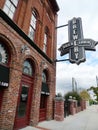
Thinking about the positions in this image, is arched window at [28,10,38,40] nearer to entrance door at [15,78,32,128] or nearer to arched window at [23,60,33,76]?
arched window at [23,60,33,76]

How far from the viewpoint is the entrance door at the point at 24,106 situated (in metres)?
7.39

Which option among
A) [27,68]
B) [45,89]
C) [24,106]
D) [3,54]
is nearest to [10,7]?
[3,54]

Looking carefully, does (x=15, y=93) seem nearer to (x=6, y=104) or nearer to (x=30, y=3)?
(x=6, y=104)

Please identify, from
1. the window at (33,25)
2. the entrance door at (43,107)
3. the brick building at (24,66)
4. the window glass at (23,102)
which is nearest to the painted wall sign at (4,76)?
the brick building at (24,66)

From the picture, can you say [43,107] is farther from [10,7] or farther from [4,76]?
[10,7]

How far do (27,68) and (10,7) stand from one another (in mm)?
3731

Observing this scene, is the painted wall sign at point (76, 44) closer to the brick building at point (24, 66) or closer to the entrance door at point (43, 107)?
the brick building at point (24, 66)

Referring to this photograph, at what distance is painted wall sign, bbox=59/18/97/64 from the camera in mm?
11180

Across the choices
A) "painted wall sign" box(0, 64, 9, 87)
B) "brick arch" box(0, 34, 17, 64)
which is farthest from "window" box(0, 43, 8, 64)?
"painted wall sign" box(0, 64, 9, 87)

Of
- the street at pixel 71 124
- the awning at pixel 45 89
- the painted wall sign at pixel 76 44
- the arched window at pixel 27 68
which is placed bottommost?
the street at pixel 71 124

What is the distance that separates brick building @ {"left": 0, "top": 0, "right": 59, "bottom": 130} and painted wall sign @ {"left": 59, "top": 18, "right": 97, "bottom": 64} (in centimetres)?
156

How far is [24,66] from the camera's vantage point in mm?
8375

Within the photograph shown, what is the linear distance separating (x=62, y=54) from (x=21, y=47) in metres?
5.59

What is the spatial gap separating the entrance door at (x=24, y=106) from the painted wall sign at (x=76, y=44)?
467cm
